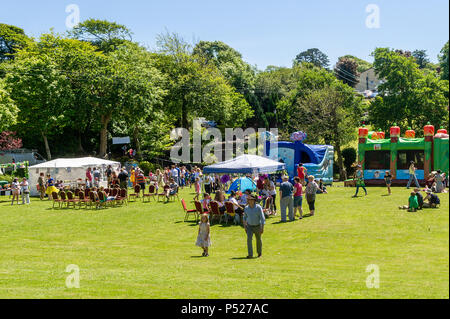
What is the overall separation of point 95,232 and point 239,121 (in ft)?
148

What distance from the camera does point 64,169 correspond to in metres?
32.5

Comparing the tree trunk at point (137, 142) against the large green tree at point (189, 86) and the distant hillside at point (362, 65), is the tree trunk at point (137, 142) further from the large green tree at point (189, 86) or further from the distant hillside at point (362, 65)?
the distant hillside at point (362, 65)

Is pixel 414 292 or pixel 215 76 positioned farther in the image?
pixel 215 76

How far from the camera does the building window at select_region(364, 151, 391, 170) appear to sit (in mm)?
29922

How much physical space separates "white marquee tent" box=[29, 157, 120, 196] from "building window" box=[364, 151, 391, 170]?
17.5 metres

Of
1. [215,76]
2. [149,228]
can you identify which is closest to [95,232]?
[149,228]

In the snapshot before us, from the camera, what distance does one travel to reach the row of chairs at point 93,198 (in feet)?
79.2

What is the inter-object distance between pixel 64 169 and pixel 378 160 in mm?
20587

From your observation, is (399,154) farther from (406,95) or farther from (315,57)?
(315,57)

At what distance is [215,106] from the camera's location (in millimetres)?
52531
